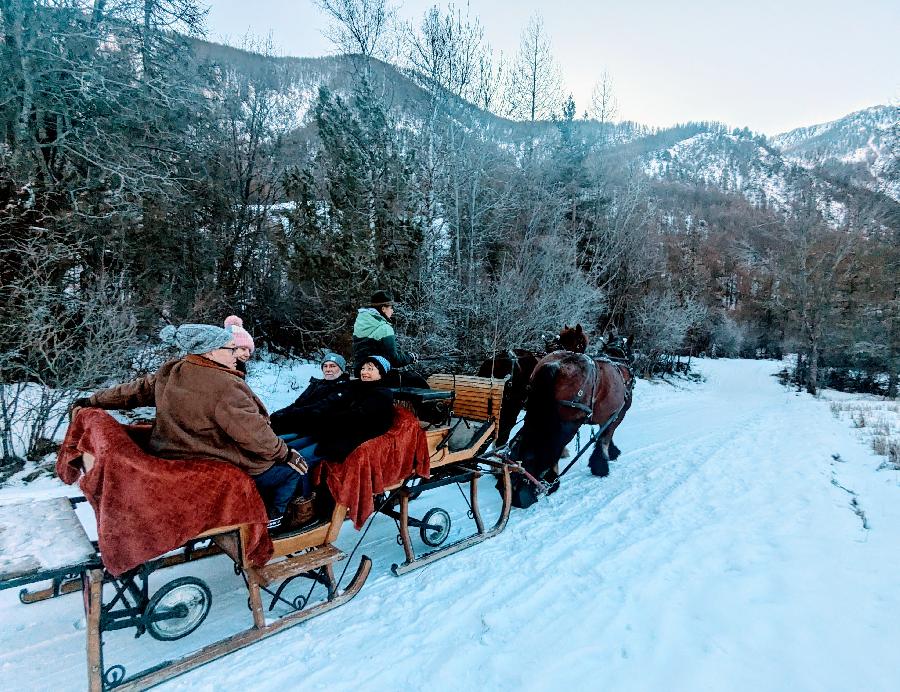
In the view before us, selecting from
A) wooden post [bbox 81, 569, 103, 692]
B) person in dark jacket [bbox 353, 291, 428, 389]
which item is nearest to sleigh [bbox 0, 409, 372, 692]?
wooden post [bbox 81, 569, 103, 692]

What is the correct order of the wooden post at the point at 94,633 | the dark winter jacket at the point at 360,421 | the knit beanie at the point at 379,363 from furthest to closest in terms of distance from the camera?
the knit beanie at the point at 379,363, the dark winter jacket at the point at 360,421, the wooden post at the point at 94,633

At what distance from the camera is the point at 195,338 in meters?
2.46

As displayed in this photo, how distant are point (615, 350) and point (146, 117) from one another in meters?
9.06

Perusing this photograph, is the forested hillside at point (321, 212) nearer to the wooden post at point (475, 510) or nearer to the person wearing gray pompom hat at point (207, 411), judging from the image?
the person wearing gray pompom hat at point (207, 411)

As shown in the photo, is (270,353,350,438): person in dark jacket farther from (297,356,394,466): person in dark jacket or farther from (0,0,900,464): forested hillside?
(0,0,900,464): forested hillside

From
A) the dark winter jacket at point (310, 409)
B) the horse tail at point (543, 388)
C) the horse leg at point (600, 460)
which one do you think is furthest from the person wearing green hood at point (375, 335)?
the horse leg at point (600, 460)

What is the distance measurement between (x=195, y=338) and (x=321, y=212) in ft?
28.2

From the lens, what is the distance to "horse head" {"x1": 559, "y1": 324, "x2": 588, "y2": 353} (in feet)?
17.7

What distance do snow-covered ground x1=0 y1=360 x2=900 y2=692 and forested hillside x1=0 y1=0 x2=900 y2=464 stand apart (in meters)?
3.67

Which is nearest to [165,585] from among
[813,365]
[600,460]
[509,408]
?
[509,408]

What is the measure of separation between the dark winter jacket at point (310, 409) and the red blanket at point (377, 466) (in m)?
0.50

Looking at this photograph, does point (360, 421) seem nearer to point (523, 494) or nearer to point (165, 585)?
point (165, 585)

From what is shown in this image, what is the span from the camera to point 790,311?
73.4 feet

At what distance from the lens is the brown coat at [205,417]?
242 cm
